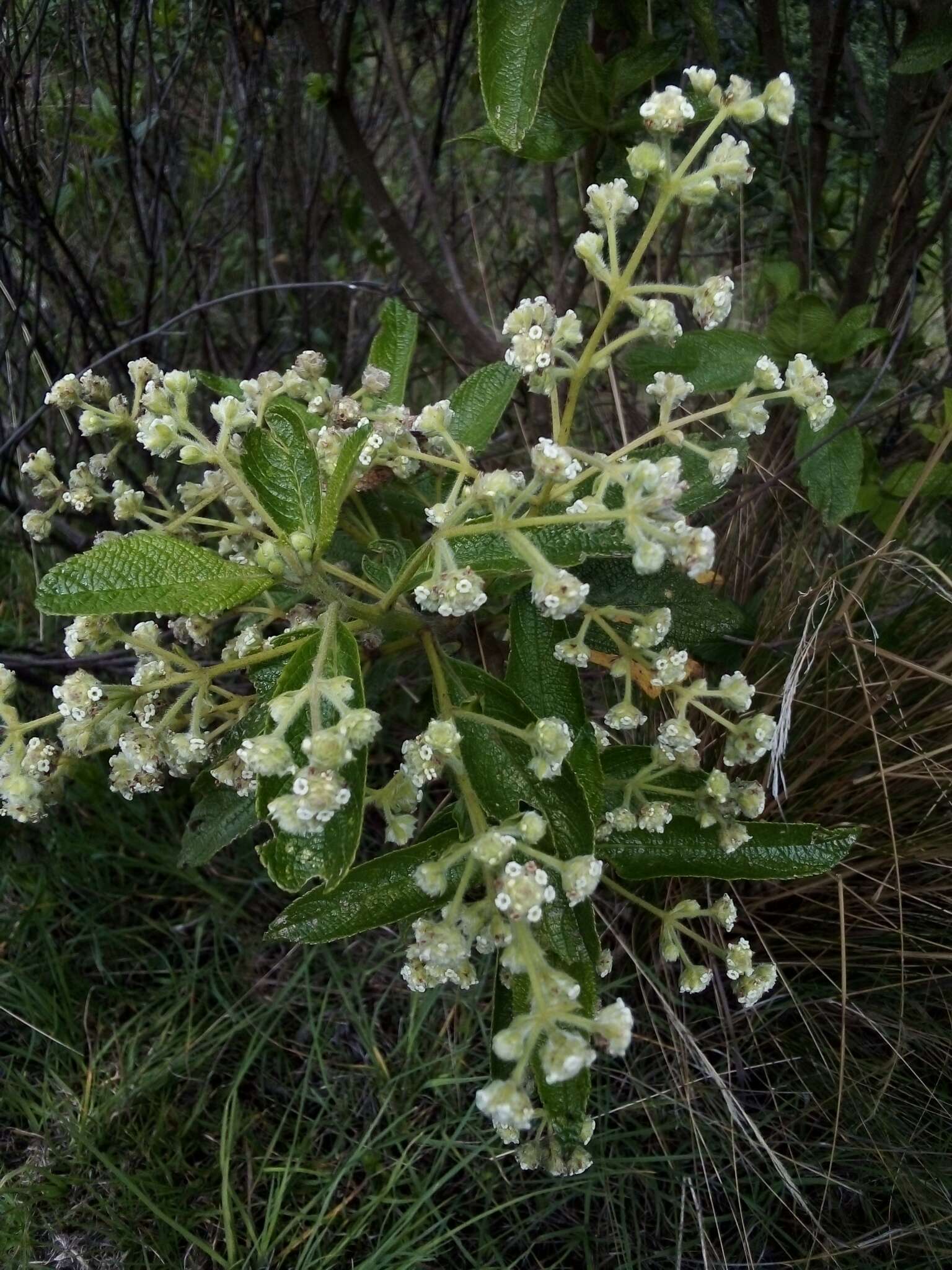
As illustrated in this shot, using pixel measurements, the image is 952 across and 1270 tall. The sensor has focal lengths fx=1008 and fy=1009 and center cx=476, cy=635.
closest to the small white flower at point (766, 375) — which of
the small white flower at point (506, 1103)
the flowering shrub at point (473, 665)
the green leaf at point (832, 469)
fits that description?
the flowering shrub at point (473, 665)

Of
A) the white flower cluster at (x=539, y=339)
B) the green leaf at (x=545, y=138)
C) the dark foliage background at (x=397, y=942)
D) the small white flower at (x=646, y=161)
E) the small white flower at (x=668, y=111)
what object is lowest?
the dark foliage background at (x=397, y=942)

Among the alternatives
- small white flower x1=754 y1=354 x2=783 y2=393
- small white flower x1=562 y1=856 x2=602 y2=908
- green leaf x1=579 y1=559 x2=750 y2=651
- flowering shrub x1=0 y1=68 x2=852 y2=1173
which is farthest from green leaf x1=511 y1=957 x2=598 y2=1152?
small white flower x1=754 y1=354 x2=783 y2=393

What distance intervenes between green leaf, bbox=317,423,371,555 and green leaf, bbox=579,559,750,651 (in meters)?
0.29

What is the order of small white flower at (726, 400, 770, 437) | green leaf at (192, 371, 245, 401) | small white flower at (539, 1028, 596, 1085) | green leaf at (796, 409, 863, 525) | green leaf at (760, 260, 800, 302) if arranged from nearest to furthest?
small white flower at (539, 1028, 596, 1085), small white flower at (726, 400, 770, 437), green leaf at (192, 371, 245, 401), green leaf at (796, 409, 863, 525), green leaf at (760, 260, 800, 302)

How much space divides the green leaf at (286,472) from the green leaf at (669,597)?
11.9 inches

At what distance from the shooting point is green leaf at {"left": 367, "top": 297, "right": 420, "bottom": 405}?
4.00ft

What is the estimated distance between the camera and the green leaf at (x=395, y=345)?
4.00ft

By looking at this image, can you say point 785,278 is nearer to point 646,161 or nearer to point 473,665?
point 646,161

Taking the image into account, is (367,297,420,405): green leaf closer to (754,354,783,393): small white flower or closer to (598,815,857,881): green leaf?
(754,354,783,393): small white flower

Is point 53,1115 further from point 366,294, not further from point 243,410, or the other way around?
point 366,294

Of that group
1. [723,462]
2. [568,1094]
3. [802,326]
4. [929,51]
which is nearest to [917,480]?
[802,326]

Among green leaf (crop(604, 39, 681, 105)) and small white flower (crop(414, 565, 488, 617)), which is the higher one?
green leaf (crop(604, 39, 681, 105))

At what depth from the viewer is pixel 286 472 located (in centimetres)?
97

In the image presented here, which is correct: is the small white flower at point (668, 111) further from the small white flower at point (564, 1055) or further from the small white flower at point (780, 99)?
the small white flower at point (564, 1055)
